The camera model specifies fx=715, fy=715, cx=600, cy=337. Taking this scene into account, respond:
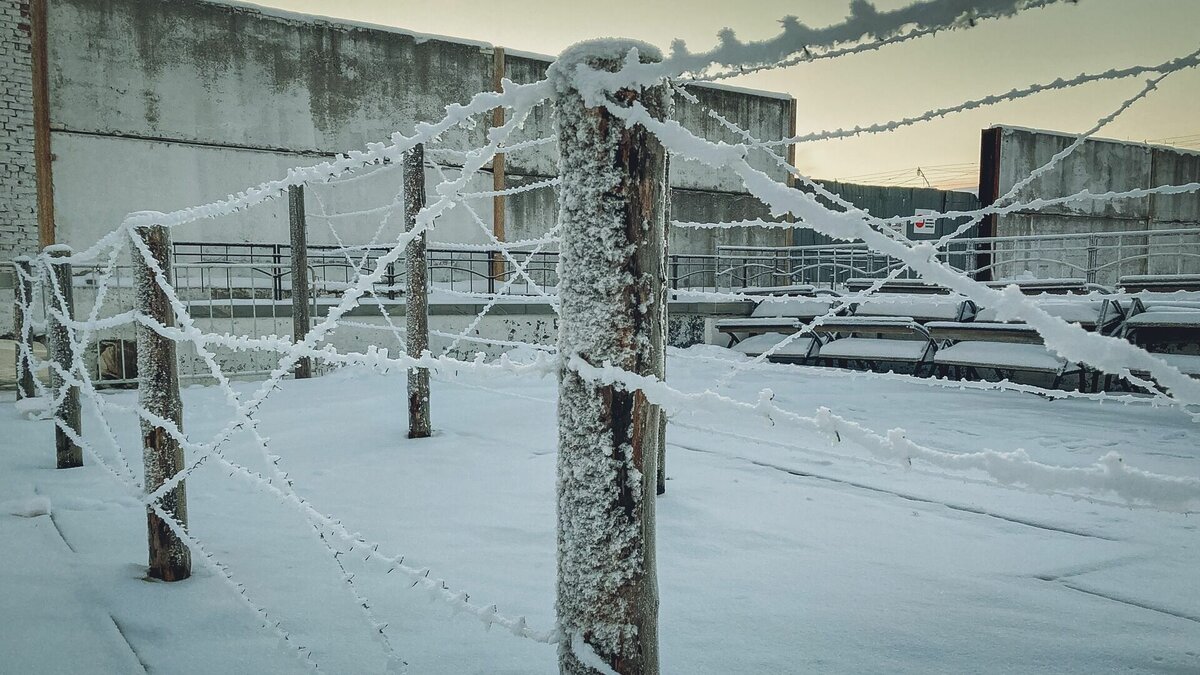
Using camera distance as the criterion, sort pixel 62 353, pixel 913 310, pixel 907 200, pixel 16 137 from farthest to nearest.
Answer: pixel 907 200
pixel 16 137
pixel 913 310
pixel 62 353

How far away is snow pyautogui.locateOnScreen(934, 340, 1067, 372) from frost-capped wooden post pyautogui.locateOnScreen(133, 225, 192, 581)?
6.24 meters

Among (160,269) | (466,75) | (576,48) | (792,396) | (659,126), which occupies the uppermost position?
(466,75)

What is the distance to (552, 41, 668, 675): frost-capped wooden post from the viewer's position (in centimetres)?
102

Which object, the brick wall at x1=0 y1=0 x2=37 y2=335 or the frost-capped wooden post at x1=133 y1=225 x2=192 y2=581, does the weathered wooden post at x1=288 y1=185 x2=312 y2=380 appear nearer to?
the frost-capped wooden post at x1=133 y1=225 x2=192 y2=581

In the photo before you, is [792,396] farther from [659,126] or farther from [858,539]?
[659,126]

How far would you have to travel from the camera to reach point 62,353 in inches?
131

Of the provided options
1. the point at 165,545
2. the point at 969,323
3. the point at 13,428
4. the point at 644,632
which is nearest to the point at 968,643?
the point at 644,632

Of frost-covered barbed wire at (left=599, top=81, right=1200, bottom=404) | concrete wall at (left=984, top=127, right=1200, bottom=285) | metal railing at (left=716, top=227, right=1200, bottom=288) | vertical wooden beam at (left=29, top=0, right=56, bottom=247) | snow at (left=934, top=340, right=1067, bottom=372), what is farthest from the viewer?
concrete wall at (left=984, top=127, right=1200, bottom=285)

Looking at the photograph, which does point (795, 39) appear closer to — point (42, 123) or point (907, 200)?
point (42, 123)

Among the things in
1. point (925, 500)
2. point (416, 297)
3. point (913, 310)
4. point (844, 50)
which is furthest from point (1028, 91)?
point (913, 310)

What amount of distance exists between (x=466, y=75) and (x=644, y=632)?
1308 centimetres

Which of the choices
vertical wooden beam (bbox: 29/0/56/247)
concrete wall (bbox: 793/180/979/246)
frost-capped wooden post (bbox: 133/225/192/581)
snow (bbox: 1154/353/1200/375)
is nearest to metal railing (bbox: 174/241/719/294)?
vertical wooden beam (bbox: 29/0/56/247)

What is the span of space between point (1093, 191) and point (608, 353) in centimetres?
2203

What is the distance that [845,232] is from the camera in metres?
0.83
